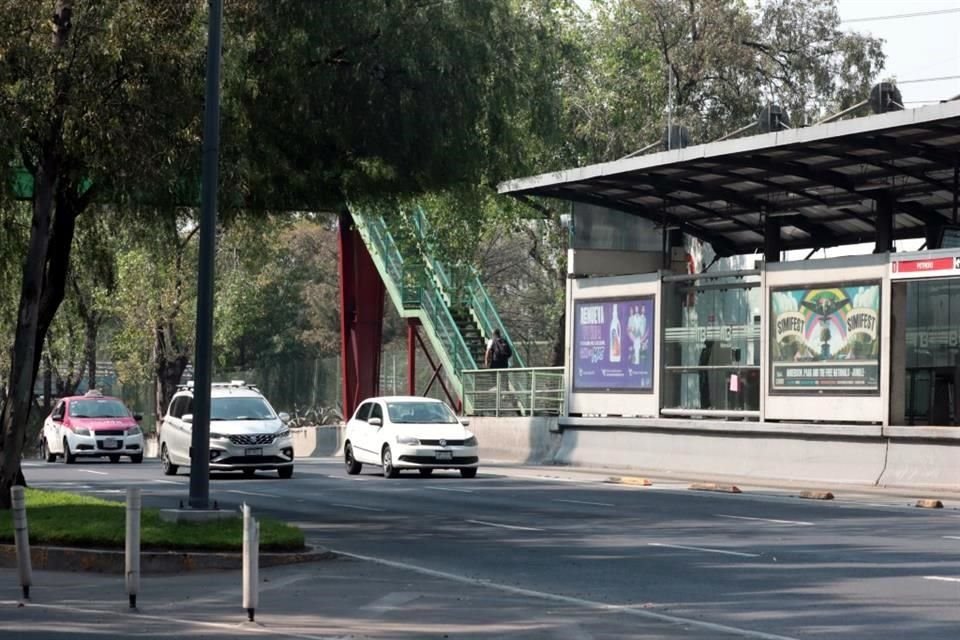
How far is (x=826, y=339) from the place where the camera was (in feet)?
104

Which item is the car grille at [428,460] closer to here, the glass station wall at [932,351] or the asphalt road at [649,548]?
the asphalt road at [649,548]

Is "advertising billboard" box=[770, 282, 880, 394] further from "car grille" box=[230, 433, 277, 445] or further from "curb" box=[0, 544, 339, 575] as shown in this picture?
"curb" box=[0, 544, 339, 575]

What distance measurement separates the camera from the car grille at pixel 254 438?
3184 centimetres

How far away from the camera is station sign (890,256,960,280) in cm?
2825

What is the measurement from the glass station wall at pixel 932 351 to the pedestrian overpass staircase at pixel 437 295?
15635mm

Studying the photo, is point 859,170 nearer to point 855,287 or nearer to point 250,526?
point 855,287

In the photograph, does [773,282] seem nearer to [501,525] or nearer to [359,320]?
[501,525]

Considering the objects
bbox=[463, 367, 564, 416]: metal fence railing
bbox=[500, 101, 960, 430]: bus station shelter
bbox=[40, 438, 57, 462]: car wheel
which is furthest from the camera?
bbox=[40, 438, 57, 462]: car wheel

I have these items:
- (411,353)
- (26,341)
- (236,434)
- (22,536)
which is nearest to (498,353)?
(411,353)

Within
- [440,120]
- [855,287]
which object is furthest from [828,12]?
[440,120]

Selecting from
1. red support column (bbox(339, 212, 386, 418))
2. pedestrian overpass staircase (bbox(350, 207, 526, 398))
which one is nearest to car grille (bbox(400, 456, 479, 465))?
pedestrian overpass staircase (bbox(350, 207, 526, 398))

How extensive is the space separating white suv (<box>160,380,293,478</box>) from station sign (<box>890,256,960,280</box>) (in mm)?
11574

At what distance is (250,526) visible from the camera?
12.1 m

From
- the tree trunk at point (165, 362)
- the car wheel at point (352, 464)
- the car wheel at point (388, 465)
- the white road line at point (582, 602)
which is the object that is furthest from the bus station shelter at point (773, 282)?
the tree trunk at point (165, 362)
